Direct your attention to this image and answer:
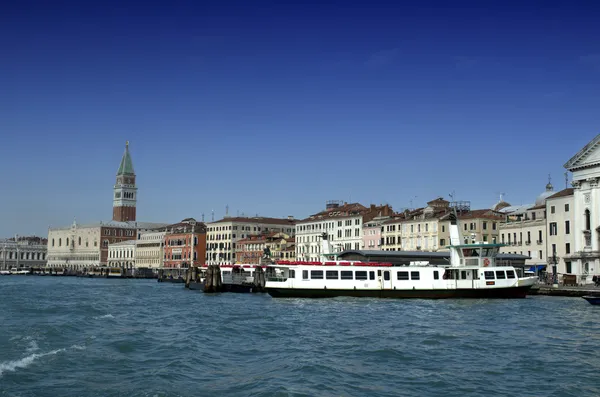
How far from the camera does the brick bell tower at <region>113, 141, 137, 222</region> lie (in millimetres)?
188125

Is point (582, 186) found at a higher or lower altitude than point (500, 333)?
higher

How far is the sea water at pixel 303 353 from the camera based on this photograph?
15.9 metres

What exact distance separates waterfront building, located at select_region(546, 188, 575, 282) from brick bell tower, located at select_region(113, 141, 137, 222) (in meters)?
142

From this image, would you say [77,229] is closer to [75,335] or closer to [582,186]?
[582,186]

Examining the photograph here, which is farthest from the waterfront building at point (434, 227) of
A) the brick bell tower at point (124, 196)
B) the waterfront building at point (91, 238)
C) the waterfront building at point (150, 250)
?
the brick bell tower at point (124, 196)

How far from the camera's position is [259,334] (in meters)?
25.2

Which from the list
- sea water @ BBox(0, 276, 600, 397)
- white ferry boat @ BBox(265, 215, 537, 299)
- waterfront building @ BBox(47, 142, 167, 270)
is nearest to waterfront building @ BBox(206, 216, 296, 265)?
waterfront building @ BBox(47, 142, 167, 270)

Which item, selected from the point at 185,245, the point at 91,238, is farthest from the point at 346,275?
the point at 91,238

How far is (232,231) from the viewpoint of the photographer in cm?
11512

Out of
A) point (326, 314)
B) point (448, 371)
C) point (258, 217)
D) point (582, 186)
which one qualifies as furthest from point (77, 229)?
point (448, 371)

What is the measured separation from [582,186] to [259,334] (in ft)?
131

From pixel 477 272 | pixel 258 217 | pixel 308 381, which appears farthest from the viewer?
pixel 258 217

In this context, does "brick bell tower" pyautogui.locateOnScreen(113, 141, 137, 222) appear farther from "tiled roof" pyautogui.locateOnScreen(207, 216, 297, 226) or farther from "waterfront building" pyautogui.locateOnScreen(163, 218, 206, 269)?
"tiled roof" pyautogui.locateOnScreen(207, 216, 297, 226)

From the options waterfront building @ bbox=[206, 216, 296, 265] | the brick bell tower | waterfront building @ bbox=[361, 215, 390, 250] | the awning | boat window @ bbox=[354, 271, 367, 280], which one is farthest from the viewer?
the brick bell tower
